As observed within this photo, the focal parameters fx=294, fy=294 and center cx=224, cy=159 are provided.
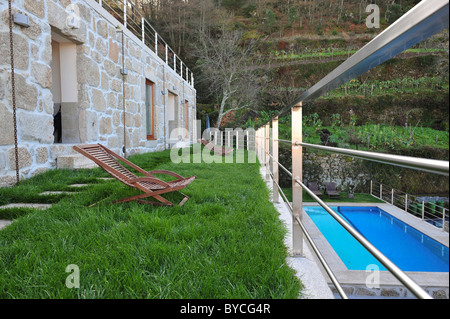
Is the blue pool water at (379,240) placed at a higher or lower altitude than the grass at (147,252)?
lower

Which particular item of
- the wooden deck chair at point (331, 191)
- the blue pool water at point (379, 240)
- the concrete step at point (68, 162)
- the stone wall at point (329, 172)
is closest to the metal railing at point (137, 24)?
the concrete step at point (68, 162)

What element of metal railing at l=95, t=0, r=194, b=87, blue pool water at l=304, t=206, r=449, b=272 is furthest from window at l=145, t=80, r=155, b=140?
blue pool water at l=304, t=206, r=449, b=272

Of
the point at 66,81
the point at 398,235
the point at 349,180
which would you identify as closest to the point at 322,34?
the point at 349,180

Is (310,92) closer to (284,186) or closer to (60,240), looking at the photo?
(60,240)

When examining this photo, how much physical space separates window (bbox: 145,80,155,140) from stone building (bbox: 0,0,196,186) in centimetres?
34

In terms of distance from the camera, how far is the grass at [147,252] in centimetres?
125

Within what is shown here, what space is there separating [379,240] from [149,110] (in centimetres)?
870

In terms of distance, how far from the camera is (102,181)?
375 cm

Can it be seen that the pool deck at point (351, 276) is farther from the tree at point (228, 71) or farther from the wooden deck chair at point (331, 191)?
the tree at point (228, 71)

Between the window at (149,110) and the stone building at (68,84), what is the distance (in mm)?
344

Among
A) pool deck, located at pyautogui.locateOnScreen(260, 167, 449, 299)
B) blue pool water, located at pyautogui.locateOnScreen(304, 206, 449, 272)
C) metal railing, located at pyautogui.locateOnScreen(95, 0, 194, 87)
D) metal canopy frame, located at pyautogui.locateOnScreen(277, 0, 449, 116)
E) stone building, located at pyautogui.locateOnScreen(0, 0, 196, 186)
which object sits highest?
metal railing, located at pyautogui.locateOnScreen(95, 0, 194, 87)

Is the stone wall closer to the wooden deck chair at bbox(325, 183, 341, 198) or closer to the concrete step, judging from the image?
the wooden deck chair at bbox(325, 183, 341, 198)

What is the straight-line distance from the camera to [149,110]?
877 centimetres

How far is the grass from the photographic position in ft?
4.11
